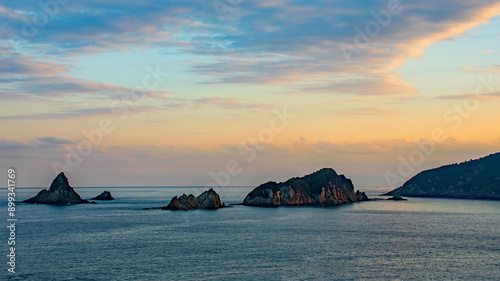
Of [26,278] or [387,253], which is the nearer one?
[26,278]

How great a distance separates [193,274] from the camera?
255 ft

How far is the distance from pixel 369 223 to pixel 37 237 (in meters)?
107

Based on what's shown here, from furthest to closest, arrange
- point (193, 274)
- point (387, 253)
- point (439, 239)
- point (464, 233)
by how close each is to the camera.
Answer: point (464, 233) → point (439, 239) → point (387, 253) → point (193, 274)

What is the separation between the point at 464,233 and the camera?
451ft

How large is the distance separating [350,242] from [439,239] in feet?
87.0

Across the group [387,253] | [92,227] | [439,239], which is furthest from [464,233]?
[92,227]

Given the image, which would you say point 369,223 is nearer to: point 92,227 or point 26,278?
point 92,227

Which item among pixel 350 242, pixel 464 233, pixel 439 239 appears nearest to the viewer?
pixel 350 242

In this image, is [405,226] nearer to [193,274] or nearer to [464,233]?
[464,233]

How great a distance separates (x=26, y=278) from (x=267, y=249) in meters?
48.8

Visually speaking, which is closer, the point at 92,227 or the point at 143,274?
the point at 143,274

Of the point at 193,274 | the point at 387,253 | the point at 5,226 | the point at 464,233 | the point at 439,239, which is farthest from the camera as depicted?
the point at 5,226

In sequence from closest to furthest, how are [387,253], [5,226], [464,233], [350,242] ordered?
[387,253], [350,242], [464,233], [5,226]

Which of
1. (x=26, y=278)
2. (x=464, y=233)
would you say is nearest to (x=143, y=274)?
(x=26, y=278)
